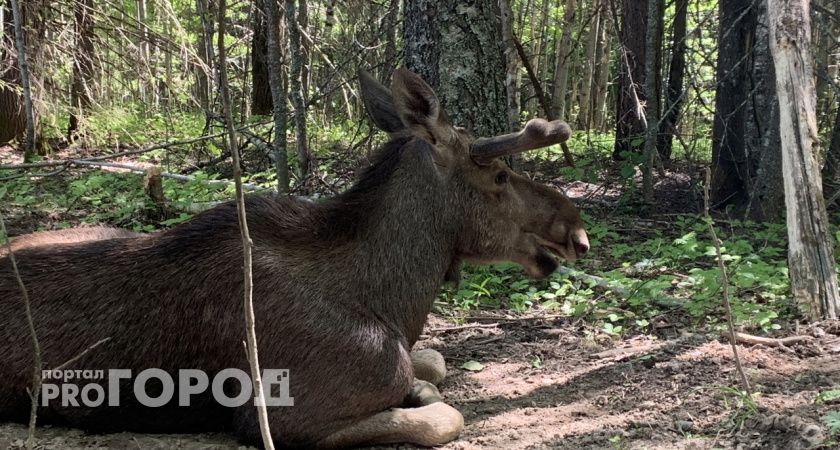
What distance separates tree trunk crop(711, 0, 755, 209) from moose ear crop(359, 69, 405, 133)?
16.5 feet

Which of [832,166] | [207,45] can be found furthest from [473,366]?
[207,45]

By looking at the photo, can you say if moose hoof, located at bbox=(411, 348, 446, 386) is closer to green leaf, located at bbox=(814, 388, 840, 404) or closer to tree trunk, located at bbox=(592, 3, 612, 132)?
green leaf, located at bbox=(814, 388, 840, 404)

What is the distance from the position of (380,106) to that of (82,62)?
28.3 ft

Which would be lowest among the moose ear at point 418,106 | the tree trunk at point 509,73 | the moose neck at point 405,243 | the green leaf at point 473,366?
the green leaf at point 473,366

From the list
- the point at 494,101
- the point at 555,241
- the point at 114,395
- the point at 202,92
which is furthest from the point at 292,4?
the point at 202,92

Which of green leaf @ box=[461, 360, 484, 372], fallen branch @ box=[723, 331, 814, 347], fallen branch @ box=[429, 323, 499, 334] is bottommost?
green leaf @ box=[461, 360, 484, 372]

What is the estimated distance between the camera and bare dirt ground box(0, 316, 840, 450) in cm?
381

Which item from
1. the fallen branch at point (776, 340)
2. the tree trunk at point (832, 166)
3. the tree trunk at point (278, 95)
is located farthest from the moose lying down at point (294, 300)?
the tree trunk at point (832, 166)

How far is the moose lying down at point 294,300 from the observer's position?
4.06 meters

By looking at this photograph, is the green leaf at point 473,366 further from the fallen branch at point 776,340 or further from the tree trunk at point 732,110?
the tree trunk at point 732,110

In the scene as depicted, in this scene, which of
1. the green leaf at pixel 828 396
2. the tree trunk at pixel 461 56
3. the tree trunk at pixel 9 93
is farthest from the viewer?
the tree trunk at pixel 9 93

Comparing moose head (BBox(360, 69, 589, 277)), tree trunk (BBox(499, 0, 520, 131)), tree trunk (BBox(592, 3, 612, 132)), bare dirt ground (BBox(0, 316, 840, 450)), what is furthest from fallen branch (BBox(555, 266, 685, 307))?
tree trunk (BBox(592, 3, 612, 132))

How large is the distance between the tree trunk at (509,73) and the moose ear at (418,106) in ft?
9.06
